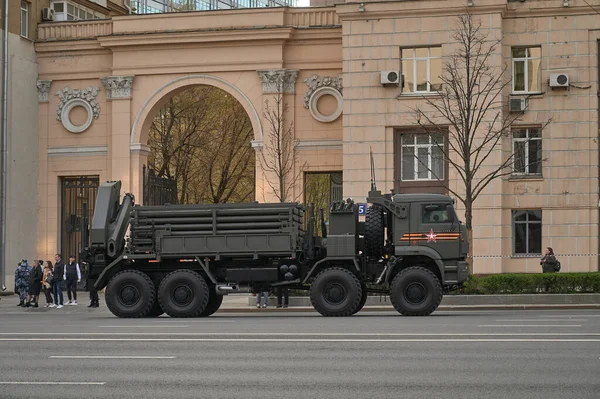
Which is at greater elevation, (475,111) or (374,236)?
(475,111)

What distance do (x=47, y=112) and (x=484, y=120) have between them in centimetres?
1676

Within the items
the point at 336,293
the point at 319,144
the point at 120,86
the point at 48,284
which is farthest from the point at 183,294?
the point at 120,86

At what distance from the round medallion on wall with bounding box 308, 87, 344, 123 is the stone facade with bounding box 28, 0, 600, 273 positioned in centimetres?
6

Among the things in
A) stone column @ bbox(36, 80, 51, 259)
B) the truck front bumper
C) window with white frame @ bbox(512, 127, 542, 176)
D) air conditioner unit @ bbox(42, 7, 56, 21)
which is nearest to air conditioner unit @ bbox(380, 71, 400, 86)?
window with white frame @ bbox(512, 127, 542, 176)

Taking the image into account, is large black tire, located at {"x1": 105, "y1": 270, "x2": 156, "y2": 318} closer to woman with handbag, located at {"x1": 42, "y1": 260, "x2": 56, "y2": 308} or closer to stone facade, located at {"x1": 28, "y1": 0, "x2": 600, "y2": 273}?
woman with handbag, located at {"x1": 42, "y1": 260, "x2": 56, "y2": 308}

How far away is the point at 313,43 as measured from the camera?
42969mm

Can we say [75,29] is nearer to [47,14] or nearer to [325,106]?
[47,14]

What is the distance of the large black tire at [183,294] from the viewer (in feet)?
90.2

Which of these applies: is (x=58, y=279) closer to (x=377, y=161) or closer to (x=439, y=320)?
(x=377, y=161)

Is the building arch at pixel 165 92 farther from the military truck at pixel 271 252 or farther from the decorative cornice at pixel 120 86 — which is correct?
the military truck at pixel 271 252

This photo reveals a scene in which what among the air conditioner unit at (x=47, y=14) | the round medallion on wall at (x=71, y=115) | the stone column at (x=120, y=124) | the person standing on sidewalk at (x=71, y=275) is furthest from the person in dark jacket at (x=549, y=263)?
the air conditioner unit at (x=47, y=14)

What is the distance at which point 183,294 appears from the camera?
27.7 metres

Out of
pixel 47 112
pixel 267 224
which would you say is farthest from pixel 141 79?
pixel 267 224

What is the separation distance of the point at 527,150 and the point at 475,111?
245cm
